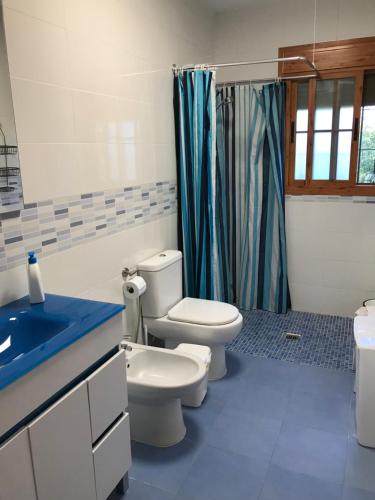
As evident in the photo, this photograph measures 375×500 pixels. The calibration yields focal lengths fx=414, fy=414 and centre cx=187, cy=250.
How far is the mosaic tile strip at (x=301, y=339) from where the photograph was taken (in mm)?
2912

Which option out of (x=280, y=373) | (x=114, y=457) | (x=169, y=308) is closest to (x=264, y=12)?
(x=169, y=308)

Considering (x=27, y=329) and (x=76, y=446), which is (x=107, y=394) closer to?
(x=76, y=446)

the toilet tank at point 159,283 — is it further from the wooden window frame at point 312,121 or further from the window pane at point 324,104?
the window pane at point 324,104

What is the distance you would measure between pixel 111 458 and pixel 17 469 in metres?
0.53

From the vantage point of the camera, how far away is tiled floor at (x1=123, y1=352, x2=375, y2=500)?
1.82m

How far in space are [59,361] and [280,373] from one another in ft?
5.90

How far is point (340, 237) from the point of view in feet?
11.2

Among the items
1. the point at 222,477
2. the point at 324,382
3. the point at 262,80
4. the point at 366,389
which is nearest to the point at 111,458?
the point at 222,477

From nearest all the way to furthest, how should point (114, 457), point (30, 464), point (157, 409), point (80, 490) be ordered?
point (30, 464)
point (80, 490)
point (114, 457)
point (157, 409)

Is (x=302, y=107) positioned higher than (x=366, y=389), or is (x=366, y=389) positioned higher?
(x=302, y=107)

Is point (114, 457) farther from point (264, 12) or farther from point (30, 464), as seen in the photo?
point (264, 12)

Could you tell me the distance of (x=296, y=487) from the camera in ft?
6.00

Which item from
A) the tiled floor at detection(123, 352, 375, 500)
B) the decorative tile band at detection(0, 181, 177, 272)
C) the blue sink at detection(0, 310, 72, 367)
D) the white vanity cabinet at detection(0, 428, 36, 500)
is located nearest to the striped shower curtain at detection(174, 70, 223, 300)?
the decorative tile band at detection(0, 181, 177, 272)

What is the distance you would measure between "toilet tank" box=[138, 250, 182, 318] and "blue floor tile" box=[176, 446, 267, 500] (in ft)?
2.90
